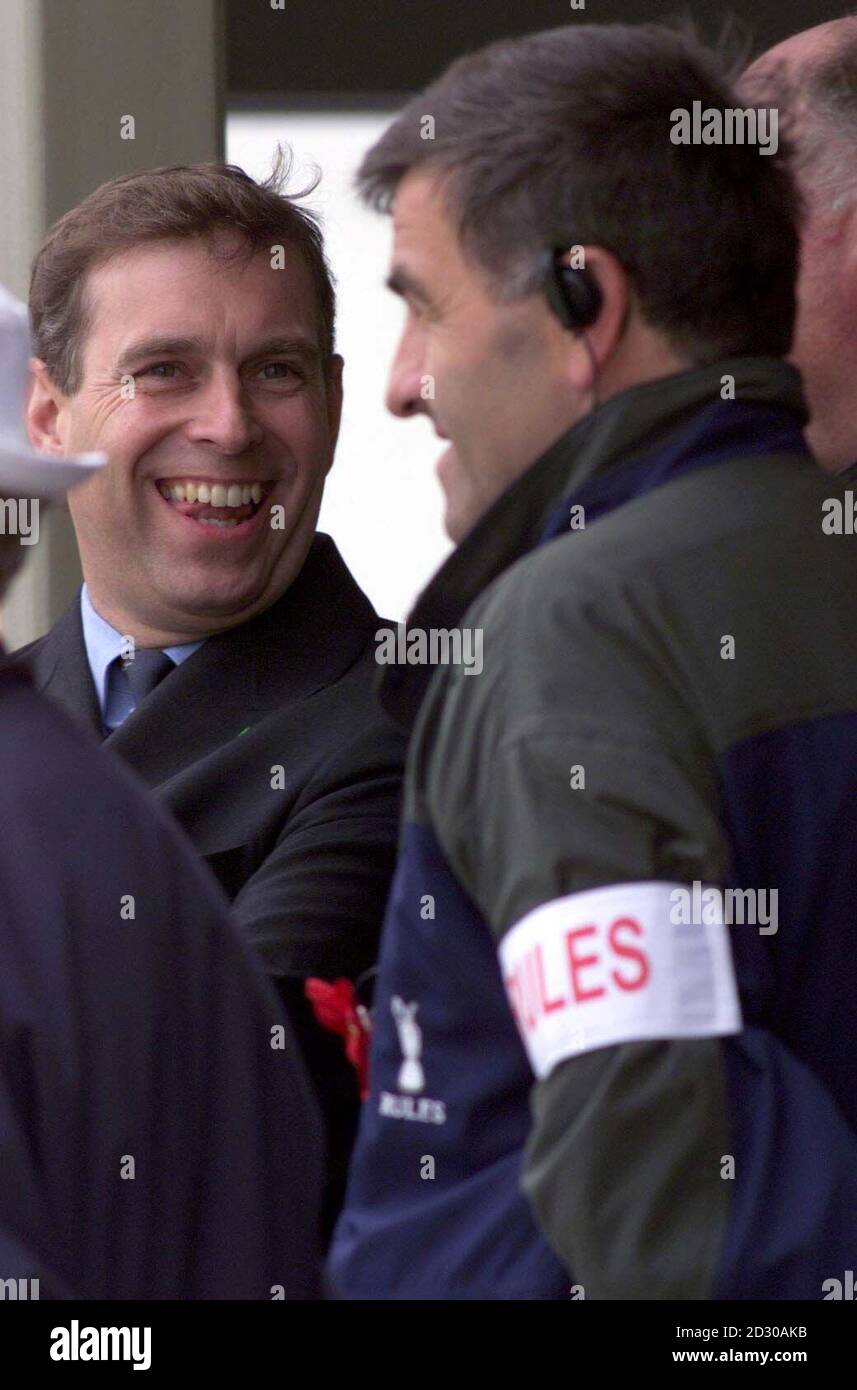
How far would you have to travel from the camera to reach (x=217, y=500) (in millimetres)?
3051

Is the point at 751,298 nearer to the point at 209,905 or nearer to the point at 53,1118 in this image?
the point at 209,905

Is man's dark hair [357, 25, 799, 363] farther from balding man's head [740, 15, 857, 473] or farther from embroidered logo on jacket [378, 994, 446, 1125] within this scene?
balding man's head [740, 15, 857, 473]

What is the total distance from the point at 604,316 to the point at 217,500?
50.2 inches

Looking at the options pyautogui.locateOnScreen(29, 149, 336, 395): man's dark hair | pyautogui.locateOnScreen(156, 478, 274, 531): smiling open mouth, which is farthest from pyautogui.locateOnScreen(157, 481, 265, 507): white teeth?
pyautogui.locateOnScreen(29, 149, 336, 395): man's dark hair

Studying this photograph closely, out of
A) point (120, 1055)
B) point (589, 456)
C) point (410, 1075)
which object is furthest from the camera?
point (589, 456)

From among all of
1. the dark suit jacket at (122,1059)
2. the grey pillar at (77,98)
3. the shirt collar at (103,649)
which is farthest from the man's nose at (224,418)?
the dark suit jacket at (122,1059)

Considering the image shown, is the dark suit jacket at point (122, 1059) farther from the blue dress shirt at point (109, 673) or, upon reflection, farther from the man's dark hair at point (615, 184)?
the blue dress shirt at point (109, 673)

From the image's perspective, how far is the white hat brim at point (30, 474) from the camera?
1589 mm

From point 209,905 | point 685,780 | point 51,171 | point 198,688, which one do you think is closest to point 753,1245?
point 685,780

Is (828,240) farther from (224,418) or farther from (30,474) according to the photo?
(30,474)

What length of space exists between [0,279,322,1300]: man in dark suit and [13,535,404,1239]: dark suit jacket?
0.69 meters

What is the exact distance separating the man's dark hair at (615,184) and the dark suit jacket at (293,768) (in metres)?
0.85

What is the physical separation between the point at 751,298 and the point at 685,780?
500 millimetres

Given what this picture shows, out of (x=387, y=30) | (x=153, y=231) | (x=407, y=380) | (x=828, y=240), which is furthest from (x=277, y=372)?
(x=387, y=30)
